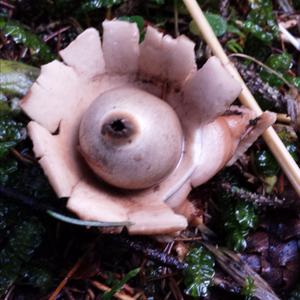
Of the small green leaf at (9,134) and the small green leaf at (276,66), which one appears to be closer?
the small green leaf at (9,134)

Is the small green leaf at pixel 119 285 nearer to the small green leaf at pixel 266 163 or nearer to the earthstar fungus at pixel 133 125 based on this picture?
the earthstar fungus at pixel 133 125

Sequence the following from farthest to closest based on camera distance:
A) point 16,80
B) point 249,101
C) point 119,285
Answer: point 16,80
point 249,101
point 119,285

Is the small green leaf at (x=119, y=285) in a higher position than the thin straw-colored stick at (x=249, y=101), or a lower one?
lower

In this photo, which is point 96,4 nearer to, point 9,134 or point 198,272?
point 9,134

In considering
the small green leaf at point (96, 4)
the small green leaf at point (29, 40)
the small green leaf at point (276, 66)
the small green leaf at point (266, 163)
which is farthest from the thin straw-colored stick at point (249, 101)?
the small green leaf at point (29, 40)

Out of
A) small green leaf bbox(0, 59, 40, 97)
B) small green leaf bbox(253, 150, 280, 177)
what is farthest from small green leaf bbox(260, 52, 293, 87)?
small green leaf bbox(0, 59, 40, 97)

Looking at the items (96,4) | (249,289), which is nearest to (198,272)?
(249,289)
